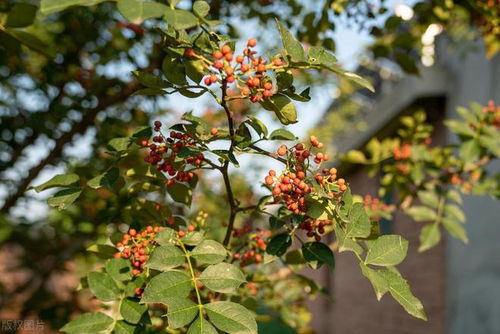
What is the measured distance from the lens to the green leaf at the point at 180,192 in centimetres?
147

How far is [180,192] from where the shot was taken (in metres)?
1.48

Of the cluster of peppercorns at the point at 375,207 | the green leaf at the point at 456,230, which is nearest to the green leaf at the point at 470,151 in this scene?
the green leaf at the point at 456,230

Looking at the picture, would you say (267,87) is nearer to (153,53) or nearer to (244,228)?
(244,228)

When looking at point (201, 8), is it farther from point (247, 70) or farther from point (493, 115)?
point (493, 115)

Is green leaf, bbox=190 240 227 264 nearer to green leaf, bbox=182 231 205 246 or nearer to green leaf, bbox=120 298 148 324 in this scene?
green leaf, bbox=182 231 205 246

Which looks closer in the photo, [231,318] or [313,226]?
[231,318]

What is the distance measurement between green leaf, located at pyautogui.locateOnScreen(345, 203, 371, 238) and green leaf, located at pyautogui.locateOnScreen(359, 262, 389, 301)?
0.23 feet

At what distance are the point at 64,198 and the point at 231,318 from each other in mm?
497

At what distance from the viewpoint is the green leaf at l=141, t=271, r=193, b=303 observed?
3.28 ft

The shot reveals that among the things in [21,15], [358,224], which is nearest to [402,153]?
[358,224]

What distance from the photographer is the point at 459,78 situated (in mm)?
4910

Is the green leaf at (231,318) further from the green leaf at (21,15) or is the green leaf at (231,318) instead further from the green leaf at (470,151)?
the green leaf at (470,151)

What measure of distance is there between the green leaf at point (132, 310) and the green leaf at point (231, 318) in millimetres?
198

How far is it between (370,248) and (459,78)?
14.1 feet
